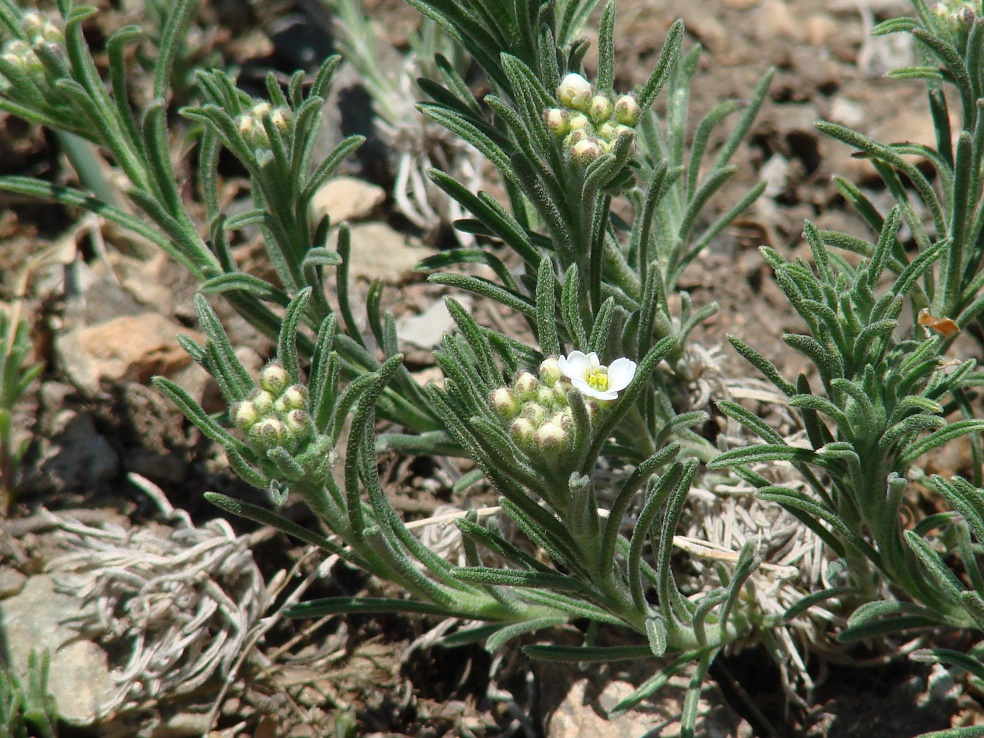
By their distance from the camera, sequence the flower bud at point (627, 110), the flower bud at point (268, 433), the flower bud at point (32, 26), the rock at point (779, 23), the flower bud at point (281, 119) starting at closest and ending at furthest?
the flower bud at point (268, 433) → the flower bud at point (627, 110) → the flower bud at point (281, 119) → the flower bud at point (32, 26) → the rock at point (779, 23)

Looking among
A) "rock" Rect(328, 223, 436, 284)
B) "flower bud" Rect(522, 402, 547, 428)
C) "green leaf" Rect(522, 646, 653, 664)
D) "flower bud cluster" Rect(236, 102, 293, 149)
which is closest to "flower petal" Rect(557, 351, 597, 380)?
"flower bud" Rect(522, 402, 547, 428)

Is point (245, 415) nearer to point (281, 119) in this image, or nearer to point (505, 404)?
point (505, 404)

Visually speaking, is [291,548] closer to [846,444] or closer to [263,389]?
[263,389]

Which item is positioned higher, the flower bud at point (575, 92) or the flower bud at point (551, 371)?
the flower bud at point (575, 92)

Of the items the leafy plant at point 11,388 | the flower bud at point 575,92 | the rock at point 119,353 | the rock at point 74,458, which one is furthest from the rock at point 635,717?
the leafy plant at point 11,388

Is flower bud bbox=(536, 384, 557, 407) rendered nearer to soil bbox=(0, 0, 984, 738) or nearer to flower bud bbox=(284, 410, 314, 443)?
flower bud bbox=(284, 410, 314, 443)

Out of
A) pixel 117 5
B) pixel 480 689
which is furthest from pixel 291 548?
pixel 117 5

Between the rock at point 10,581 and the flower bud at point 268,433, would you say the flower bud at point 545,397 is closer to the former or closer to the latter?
the flower bud at point 268,433
